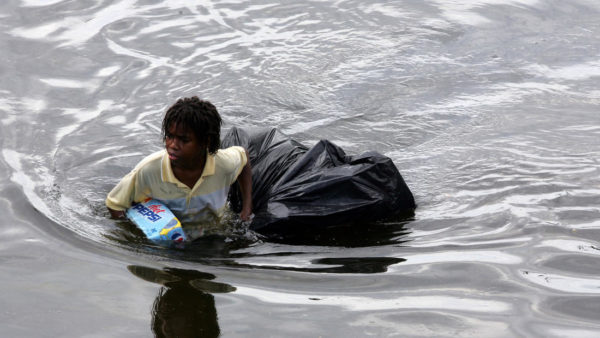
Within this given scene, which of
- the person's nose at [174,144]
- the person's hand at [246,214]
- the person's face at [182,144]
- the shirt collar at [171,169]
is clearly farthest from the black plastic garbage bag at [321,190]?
the person's nose at [174,144]

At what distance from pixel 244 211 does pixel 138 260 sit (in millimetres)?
815

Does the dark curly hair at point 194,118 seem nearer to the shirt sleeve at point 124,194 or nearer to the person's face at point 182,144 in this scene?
the person's face at point 182,144

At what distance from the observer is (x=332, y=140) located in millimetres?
7023

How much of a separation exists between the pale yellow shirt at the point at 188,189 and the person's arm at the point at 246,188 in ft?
0.14

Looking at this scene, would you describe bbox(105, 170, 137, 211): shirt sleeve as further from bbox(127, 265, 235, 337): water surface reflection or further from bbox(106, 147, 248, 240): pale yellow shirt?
bbox(127, 265, 235, 337): water surface reflection

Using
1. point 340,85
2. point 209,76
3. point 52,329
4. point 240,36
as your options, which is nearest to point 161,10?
point 240,36

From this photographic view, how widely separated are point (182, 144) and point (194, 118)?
0.16 metres

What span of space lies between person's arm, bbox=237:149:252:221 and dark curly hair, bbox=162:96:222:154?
55 cm

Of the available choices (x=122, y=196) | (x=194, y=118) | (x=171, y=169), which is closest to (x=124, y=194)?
(x=122, y=196)

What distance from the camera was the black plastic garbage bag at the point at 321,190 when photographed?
507 centimetres

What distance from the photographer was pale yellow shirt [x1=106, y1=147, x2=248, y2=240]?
4844 mm

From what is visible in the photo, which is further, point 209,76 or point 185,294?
point 209,76

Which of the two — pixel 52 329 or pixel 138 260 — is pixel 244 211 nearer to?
pixel 138 260

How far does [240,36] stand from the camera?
927cm
